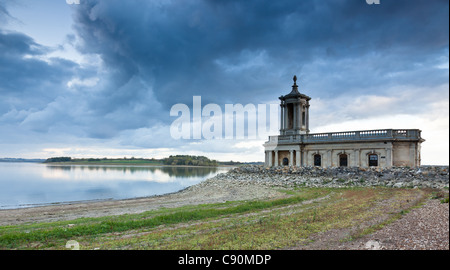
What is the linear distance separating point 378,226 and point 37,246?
12.8 metres

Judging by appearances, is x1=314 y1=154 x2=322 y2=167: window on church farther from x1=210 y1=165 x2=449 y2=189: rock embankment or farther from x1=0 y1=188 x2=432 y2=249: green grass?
x1=0 y1=188 x2=432 y2=249: green grass

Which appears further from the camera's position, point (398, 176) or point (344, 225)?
point (398, 176)

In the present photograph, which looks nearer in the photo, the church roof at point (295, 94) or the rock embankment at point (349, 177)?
the rock embankment at point (349, 177)

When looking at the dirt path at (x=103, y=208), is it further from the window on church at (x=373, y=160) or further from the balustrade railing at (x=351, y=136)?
the window on church at (x=373, y=160)

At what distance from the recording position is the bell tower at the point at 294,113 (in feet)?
151

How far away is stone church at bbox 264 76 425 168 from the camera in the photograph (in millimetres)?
33844

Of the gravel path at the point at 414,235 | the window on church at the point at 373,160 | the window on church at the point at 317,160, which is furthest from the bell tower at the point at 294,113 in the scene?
the gravel path at the point at 414,235

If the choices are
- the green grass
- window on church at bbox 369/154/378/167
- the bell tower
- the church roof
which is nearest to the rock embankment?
window on church at bbox 369/154/378/167

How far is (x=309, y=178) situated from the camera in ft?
105

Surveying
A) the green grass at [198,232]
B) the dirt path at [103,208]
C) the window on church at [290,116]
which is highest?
the window on church at [290,116]

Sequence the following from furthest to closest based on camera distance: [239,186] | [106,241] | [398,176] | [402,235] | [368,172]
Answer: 1. [239,186]
2. [368,172]
3. [398,176]
4. [106,241]
5. [402,235]

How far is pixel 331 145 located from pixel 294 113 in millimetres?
9376
